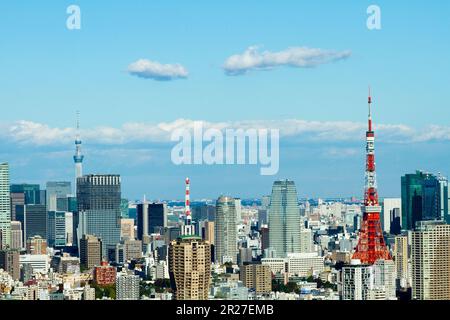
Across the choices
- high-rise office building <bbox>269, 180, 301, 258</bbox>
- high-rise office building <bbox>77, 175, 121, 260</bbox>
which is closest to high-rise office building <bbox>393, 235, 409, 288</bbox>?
high-rise office building <bbox>269, 180, 301, 258</bbox>

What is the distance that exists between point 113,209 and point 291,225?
195 cm

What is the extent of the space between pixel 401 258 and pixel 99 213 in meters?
3.50

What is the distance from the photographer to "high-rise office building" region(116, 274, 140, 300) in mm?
5988

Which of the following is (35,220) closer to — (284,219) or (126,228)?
(126,228)

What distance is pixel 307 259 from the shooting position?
8.21m

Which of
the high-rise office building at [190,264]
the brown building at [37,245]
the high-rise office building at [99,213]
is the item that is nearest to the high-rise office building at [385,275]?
the high-rise office building at [190,264]

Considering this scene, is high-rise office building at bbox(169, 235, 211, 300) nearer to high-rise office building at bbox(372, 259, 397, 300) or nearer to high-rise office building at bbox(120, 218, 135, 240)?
high-rise office building at bbox(372, 259, 397, 300)

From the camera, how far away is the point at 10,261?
29.1ft

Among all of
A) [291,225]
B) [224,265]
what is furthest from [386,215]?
[224,265]

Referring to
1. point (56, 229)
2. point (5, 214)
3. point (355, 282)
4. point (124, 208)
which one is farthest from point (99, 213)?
point (355, 282)

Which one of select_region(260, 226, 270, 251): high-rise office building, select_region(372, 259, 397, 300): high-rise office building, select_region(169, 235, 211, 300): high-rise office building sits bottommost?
select_region(372, 259, 397, 300): high-rise office building

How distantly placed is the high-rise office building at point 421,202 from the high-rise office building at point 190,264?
1.82 metres

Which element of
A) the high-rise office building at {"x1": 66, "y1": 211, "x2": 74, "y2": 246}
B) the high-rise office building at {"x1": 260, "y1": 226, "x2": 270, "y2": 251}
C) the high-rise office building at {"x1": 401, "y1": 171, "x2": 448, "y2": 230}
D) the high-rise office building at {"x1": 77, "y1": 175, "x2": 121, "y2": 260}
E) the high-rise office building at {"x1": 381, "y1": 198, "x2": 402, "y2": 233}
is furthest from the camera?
the high-rise office building at {"x1": 66, "y1": 211, "x2": 74, "y2": 246}

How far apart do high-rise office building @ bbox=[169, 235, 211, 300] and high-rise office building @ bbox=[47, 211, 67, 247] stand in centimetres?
192
